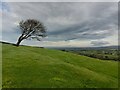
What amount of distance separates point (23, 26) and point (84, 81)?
178 ft

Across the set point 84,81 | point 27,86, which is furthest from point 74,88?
point 27,86

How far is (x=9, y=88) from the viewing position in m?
19.3

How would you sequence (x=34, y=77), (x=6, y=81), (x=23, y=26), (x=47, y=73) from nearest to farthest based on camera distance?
(x=6, y=81) < (x=34, y=77) < (x=47, y=73) < (x=23, y=26)

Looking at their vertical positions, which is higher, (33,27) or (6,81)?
(33,27)

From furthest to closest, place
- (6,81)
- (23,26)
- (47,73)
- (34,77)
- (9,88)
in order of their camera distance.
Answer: (23,26) < (47,73) < (34,77) < (6,81) < (9,88)

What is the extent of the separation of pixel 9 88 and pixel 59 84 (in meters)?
6.13

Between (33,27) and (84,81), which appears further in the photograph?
(33,27)

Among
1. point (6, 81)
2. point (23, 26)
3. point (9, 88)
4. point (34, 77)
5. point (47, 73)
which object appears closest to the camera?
point (9, 88)

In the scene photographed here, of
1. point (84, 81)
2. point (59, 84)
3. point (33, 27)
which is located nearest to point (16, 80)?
point (59, 84)

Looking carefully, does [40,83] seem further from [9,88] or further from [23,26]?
[23,26]

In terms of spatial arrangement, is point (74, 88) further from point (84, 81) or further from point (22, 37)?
point (22, 37)

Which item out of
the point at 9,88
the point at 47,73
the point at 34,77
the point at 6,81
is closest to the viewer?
the point at 9,88

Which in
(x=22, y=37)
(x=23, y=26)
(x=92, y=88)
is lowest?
(x=92, y=88)

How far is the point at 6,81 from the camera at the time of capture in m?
21.5
